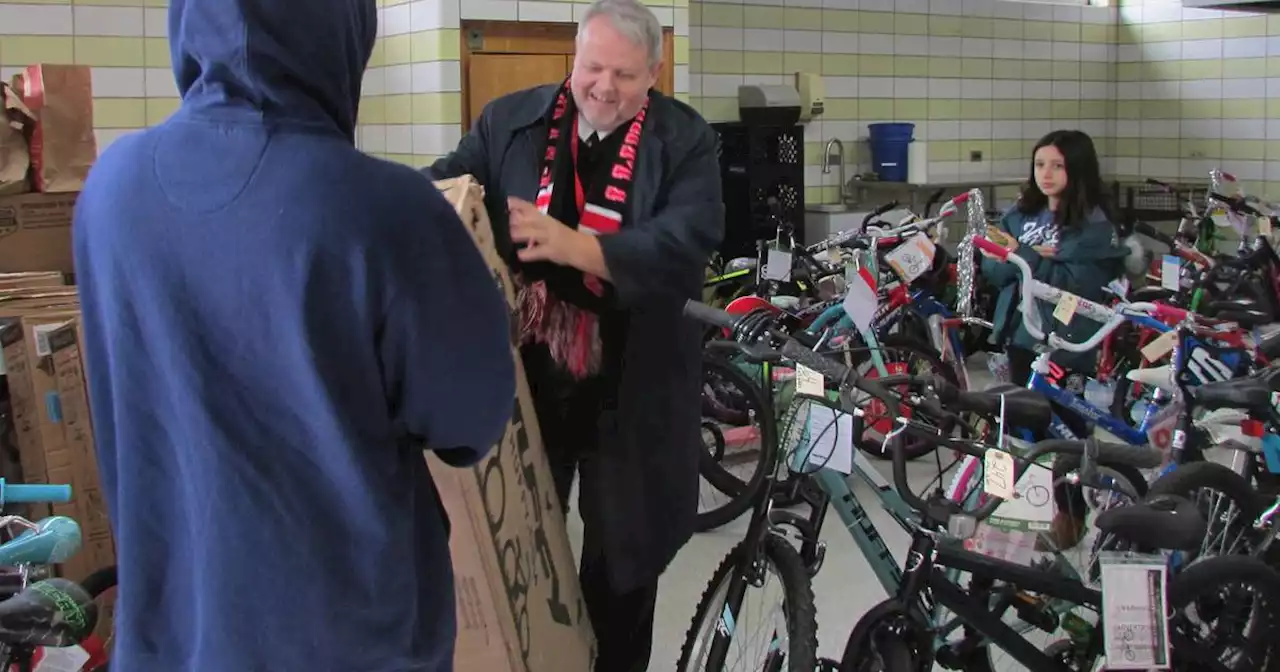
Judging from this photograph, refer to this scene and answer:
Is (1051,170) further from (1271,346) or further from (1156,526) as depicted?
(1156,526)

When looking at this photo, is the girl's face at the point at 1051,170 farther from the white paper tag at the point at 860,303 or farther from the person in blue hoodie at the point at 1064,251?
the white paper tag at the point at 860,303

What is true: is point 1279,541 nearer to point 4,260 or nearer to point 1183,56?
point 4,260

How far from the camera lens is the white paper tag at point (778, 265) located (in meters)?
4.36

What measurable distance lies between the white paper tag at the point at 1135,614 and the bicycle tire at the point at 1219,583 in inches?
5.1

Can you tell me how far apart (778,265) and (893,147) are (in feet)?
7.94

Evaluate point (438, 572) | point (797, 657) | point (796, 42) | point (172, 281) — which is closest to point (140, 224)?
point (172, 281)

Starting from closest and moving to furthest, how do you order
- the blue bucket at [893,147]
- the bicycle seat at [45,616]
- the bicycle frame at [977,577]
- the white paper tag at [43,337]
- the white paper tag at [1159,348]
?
1. the bicycle seat at [45,616]
2. the bicycle frame at [977,577]
3. the white paper tag at [43,337]
4. the white paper tag at [1159,348]
5. the blue bucket at [893,147]

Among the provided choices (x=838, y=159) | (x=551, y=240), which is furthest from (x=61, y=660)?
(x=838, y=159)

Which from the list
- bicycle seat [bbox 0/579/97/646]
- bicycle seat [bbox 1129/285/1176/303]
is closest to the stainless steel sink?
bicycle seat [bbox 1129/285/1176/303]

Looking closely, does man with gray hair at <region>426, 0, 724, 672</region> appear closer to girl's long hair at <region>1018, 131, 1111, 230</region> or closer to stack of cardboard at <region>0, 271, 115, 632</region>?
stack of cardboard at <region>0, 271, 115, 632</region>

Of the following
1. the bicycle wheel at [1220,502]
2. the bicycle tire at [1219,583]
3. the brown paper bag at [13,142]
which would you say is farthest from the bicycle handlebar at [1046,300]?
the brown paper bag at [13,142]

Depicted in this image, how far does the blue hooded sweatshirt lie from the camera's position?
114 cm

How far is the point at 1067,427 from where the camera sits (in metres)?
3.39

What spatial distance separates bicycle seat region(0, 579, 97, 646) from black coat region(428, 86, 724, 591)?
89 cm
